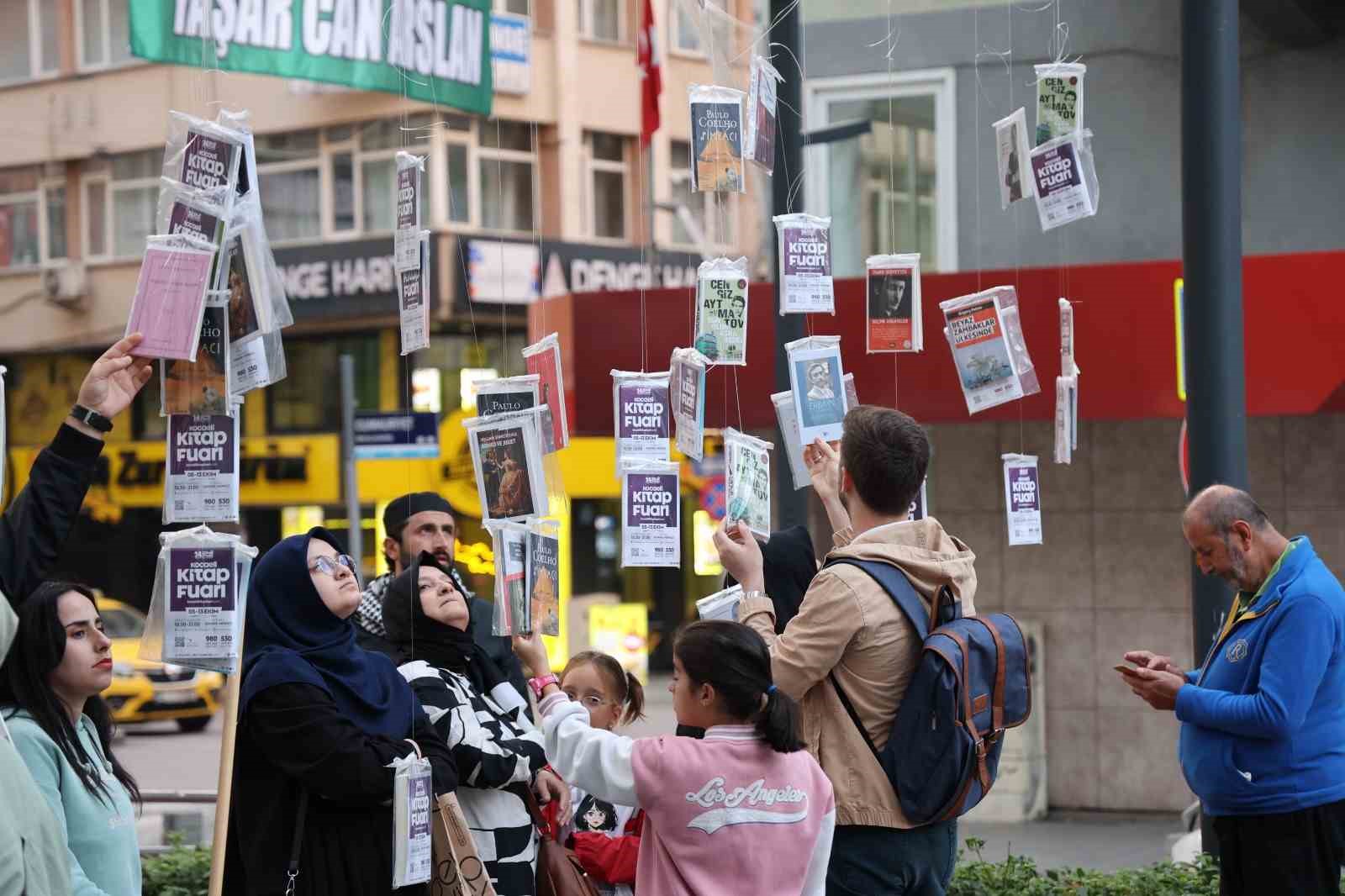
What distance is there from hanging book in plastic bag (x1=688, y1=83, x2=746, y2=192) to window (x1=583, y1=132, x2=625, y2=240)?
22054mm

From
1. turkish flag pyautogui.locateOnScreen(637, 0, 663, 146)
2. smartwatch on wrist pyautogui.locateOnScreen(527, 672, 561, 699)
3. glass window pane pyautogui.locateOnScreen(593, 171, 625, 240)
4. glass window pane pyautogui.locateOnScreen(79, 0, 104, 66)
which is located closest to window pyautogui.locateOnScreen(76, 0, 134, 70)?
glass window pane pyautogui.locateOnScreen(79, 0, 104, 66)

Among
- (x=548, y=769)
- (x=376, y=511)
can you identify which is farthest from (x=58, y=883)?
(x=376, y=511)

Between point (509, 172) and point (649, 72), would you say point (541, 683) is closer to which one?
point (649, 72)

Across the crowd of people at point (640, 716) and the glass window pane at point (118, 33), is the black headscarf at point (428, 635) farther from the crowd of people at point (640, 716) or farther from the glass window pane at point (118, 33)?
the glass window pane at point (118, 33)

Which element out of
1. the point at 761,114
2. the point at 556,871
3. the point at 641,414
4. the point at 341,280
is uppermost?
the point at 341,280

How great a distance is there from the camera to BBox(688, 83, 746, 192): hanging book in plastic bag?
5.00 meters

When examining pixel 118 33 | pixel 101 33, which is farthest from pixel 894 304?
pixel 101 33

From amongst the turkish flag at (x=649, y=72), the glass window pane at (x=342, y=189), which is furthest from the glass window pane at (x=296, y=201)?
the turkish flag at (x=649, y=72)

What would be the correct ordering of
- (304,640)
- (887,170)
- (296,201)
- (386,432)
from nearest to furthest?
(304,640) → (887,170) → (386,432) → (296,201)

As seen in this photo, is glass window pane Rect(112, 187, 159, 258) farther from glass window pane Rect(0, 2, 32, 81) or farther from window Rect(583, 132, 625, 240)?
window Rect(583, 132, 625, 240)

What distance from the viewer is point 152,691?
19.9m

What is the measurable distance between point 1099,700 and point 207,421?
319 inches

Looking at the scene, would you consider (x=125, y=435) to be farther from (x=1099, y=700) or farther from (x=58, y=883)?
(x=58, y=883)

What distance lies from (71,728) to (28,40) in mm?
27470
